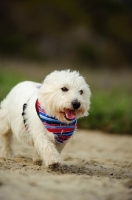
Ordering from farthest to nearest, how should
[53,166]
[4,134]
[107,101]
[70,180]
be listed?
[107,101] → [4,134] → [53,166] → [70,180]

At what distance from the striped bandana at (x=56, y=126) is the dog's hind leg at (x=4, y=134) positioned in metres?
1.23

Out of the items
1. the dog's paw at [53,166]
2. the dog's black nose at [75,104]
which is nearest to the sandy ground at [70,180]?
the dog's paw at [53,166]

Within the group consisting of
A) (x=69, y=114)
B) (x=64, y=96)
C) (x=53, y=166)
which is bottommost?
(x=53, y=166)

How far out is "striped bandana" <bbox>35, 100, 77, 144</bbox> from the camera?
7141mm

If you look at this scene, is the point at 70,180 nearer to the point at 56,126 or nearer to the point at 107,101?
the point at 56,126

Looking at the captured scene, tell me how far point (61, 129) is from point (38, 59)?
19.3 meters

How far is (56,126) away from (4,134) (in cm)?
155

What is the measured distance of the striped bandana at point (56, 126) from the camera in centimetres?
714

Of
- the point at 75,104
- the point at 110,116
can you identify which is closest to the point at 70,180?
the point at 75,104

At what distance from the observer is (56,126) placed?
23.5 feet

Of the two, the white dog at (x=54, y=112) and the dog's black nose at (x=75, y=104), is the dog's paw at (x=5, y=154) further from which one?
the dog's black nose at (x=75, y=104)

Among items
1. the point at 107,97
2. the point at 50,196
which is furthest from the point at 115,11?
the point at 50,196

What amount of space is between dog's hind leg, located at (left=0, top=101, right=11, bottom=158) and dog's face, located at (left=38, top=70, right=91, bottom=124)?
A: 132 cm

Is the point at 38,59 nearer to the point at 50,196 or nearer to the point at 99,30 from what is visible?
the point at 99,30
